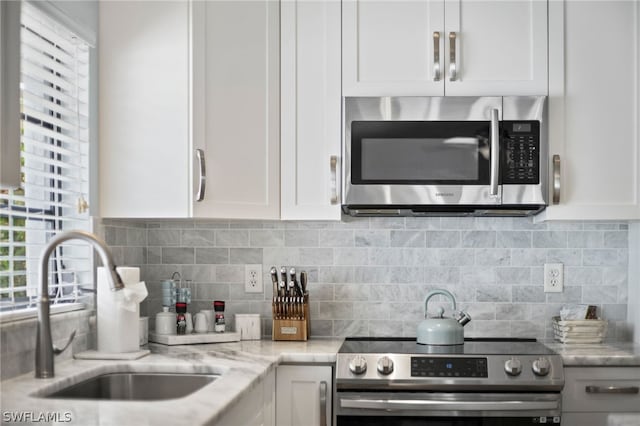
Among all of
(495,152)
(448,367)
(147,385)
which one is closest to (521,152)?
(495,152)

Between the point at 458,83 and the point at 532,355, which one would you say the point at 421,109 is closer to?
the point at 458,83

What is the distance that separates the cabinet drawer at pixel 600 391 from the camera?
114 inches

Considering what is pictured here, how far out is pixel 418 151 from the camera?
3.06 meters

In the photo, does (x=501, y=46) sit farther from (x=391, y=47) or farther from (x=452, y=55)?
(x=391, y=47)

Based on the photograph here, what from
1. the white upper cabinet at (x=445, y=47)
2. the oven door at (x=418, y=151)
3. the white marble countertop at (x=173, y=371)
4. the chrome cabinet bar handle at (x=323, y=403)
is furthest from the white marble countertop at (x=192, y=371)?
the white upper cabinet at (x=445, y=47)

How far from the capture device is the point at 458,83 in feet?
10.2

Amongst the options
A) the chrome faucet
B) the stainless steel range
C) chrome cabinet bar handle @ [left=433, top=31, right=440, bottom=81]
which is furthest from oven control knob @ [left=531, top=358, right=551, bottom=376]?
the chrome faucet

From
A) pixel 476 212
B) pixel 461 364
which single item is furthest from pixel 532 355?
pixel 476 212

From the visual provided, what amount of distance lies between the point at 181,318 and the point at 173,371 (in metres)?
0.65

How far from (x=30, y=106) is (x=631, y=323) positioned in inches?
101

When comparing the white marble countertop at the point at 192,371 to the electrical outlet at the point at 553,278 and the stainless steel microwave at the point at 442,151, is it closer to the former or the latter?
the electrical outlet at the point at 553,278

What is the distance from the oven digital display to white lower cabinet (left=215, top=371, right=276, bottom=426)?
0.52 metres

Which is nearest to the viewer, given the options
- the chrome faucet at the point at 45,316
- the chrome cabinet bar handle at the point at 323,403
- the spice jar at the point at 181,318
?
the chrome faucet at the point at 45,316

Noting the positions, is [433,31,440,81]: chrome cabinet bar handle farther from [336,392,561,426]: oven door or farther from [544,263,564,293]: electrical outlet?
[336,392,561,426]: oven door
